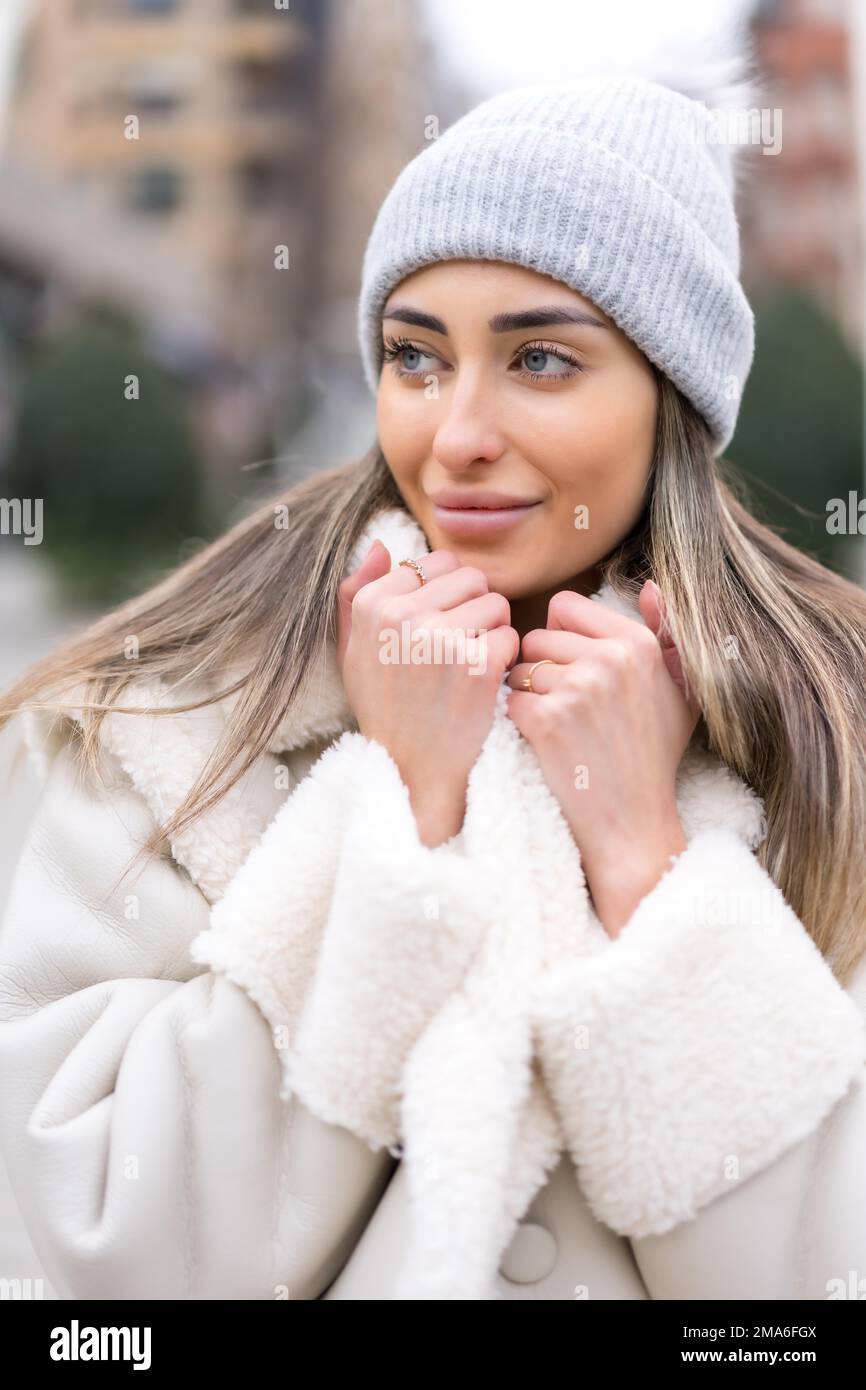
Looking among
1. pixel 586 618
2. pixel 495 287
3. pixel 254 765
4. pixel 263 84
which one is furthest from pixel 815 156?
pixel 254 765

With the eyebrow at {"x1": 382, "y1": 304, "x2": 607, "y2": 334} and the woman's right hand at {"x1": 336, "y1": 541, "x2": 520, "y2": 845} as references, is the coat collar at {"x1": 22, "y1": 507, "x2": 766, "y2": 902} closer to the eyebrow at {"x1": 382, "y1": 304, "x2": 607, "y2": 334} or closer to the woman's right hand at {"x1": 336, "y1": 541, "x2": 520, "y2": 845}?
the woman's right hand at {"x1": 336, "y1": 541, "x2": 520, "y2": 845}

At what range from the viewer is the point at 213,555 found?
2.34 metres

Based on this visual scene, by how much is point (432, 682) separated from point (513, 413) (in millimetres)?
408

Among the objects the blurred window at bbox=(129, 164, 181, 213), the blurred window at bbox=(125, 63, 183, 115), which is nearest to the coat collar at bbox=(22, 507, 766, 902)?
the blurred window at bbox=(125, 63, 183, 115)

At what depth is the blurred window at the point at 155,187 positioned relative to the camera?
1224 inches

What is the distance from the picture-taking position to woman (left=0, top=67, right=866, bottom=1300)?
1.69 metres

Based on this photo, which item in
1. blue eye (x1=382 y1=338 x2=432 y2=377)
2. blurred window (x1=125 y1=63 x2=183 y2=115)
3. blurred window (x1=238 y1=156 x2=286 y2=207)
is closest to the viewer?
blue eye (x1=382 y1=338 x2=432 y2=377)

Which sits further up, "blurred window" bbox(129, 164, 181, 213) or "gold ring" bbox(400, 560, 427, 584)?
"gold ring" bbox(400, 560, 427, 584)

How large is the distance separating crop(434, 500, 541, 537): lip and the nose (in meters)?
0.08

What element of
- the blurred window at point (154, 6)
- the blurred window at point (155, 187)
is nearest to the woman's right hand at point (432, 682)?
the blurred window at point (154, 6)

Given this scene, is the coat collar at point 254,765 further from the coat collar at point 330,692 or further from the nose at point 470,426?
the nose at point 470,426

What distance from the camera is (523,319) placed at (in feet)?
6.35
